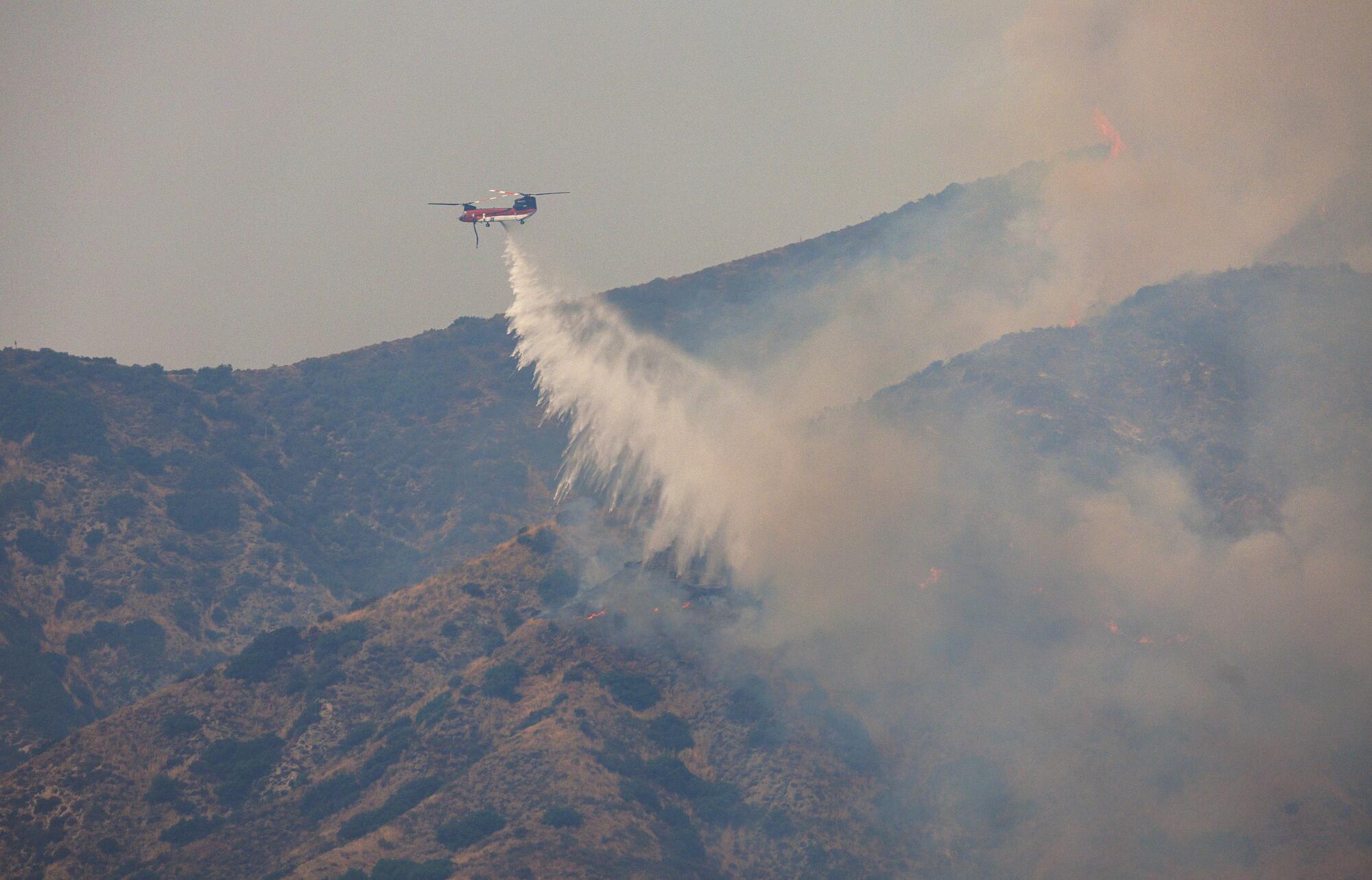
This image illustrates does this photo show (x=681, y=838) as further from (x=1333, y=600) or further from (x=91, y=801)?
(x=1333, y=600)

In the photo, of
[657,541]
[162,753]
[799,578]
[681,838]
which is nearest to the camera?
[681,838]

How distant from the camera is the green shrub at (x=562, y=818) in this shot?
138 meters

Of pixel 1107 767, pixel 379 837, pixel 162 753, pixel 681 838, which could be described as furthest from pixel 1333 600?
pixel 162 753

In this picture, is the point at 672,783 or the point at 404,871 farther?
the point at 672,783

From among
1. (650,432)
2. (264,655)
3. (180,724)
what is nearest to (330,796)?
(180,724)

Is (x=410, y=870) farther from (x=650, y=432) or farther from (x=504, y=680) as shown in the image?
(x=650, y=432)

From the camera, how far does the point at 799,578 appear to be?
170 metres

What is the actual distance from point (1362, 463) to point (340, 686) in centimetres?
13307

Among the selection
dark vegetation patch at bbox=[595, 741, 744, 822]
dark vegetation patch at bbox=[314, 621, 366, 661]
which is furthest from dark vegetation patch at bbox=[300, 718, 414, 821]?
dark vegetation patch at bbox=[595, 741, 744, 822]

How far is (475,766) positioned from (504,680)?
50.6 ft

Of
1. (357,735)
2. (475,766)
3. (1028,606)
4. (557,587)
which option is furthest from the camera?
(557,587)

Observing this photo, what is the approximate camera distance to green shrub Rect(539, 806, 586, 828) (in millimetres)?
137875

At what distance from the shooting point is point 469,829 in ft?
456

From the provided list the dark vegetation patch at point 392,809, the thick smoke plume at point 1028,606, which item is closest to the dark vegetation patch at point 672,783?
the thick smoke plume at point 1028,606
